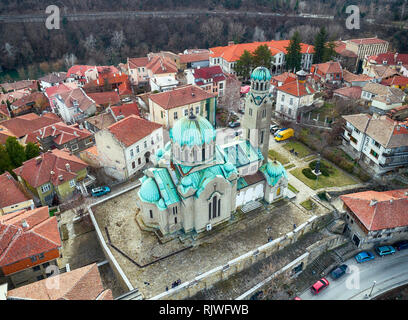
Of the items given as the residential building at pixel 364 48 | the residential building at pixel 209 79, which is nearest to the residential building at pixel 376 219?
the residential building at pixel 209 79

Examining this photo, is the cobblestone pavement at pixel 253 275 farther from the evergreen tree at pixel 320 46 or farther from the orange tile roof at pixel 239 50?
the evergreen tree at pixel 320 46

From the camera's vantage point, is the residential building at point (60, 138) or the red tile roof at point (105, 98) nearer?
the residential building at point (60, 138)

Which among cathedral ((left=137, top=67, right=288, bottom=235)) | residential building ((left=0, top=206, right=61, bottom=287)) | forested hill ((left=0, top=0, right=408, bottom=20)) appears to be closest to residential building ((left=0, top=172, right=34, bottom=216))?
residential building ((left=0, top=206, right=61, bottom=287))

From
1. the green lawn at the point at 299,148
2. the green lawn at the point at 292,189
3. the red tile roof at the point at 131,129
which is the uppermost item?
the red tile roof at the point at 131,129

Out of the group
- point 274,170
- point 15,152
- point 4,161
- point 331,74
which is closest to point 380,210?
point 274,170

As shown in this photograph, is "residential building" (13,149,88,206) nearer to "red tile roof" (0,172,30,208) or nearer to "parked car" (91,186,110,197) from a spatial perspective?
"red tile roof" (0,172,30,208)

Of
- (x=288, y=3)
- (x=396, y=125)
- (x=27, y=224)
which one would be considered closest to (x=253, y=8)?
(x=288, y=3)
